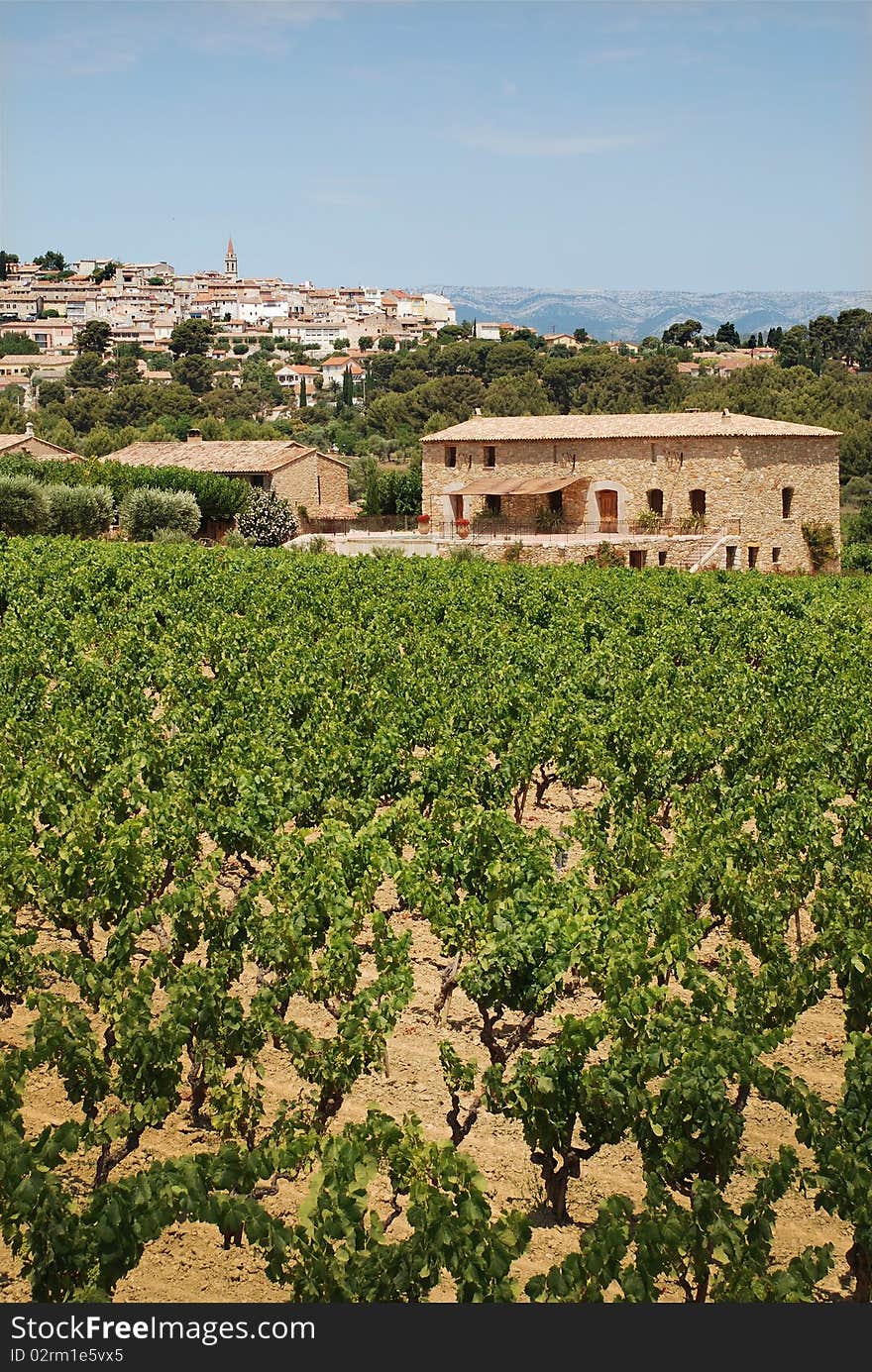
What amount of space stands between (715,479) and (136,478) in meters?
16.3

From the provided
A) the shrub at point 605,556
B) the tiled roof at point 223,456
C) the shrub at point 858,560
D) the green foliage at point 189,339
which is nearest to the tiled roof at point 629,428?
the shrub at point 605,556

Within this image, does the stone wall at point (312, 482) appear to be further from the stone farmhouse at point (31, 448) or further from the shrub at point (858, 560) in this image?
the shrub at point (858, 560)

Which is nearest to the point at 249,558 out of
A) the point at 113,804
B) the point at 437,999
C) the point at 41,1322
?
the point at 113,804

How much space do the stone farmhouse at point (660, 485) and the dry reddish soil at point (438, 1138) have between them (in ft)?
88.6

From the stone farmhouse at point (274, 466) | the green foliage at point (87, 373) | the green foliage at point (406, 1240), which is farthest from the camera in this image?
the green foliage at point (87, 373)

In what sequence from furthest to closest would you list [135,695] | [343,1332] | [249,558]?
[249,558] → [135,695] → [343,1332]

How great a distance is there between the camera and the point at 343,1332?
4312mm

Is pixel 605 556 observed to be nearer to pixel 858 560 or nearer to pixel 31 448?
pixel 858 560

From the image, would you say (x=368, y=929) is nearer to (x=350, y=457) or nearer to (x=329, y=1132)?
(x=329, y=1132)

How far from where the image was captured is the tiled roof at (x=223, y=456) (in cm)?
4375

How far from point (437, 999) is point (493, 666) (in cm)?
771

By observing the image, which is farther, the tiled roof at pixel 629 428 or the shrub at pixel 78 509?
the shrub at pixel 78 509

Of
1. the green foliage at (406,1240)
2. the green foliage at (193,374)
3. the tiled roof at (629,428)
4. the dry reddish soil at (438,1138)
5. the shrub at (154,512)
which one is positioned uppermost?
the green foliage at (193,374)

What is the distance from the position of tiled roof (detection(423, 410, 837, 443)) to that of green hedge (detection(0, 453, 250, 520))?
21.0 feet
